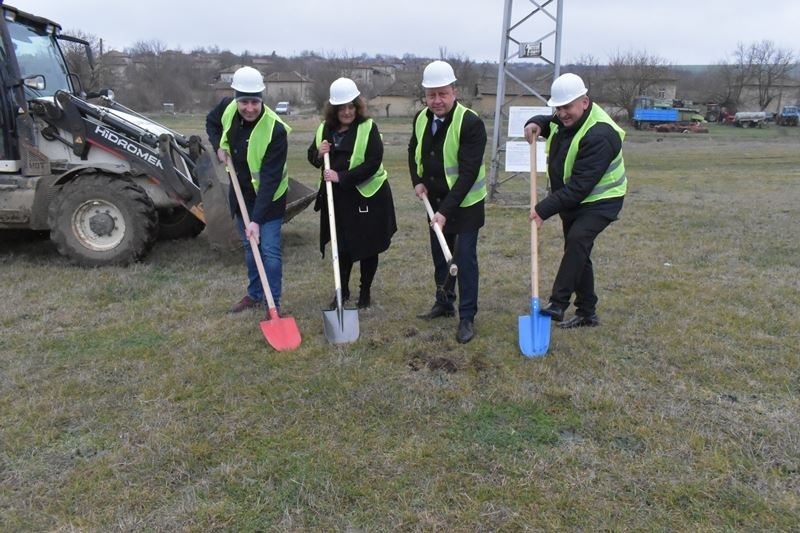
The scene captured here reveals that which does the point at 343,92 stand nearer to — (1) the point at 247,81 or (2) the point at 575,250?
(1) the point at 247,81

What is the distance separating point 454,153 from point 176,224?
14.1 ft

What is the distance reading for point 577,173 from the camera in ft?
13.2

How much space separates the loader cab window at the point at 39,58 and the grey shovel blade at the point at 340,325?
4110 mm

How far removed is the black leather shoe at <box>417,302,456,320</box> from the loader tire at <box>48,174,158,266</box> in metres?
2.97

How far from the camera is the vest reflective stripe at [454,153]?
4113 mm

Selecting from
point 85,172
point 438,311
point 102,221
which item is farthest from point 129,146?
point 438,311

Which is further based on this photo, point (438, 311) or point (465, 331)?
point (438, 311)

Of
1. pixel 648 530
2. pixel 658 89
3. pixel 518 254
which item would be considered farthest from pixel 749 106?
pixel 648 530

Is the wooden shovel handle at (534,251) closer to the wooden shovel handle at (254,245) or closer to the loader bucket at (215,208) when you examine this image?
the wooden shovel handle at (254,245)

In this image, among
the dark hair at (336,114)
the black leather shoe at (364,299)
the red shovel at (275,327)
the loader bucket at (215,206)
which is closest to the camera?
the red shovel at (275,327)

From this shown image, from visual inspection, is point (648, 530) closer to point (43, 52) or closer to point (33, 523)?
point (33, 523)

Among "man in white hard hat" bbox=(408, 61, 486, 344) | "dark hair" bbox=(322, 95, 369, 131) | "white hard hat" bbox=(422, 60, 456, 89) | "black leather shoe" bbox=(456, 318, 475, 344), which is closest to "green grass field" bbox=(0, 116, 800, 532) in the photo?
"black leather shoe" bbox=(456, 318, 475, 344)

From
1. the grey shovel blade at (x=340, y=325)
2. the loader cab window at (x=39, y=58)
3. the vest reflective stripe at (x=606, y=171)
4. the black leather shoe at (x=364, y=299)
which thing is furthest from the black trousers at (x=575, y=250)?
the loader cab window at (x=39, y=58)

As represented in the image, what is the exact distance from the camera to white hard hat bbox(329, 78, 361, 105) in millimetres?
4285
